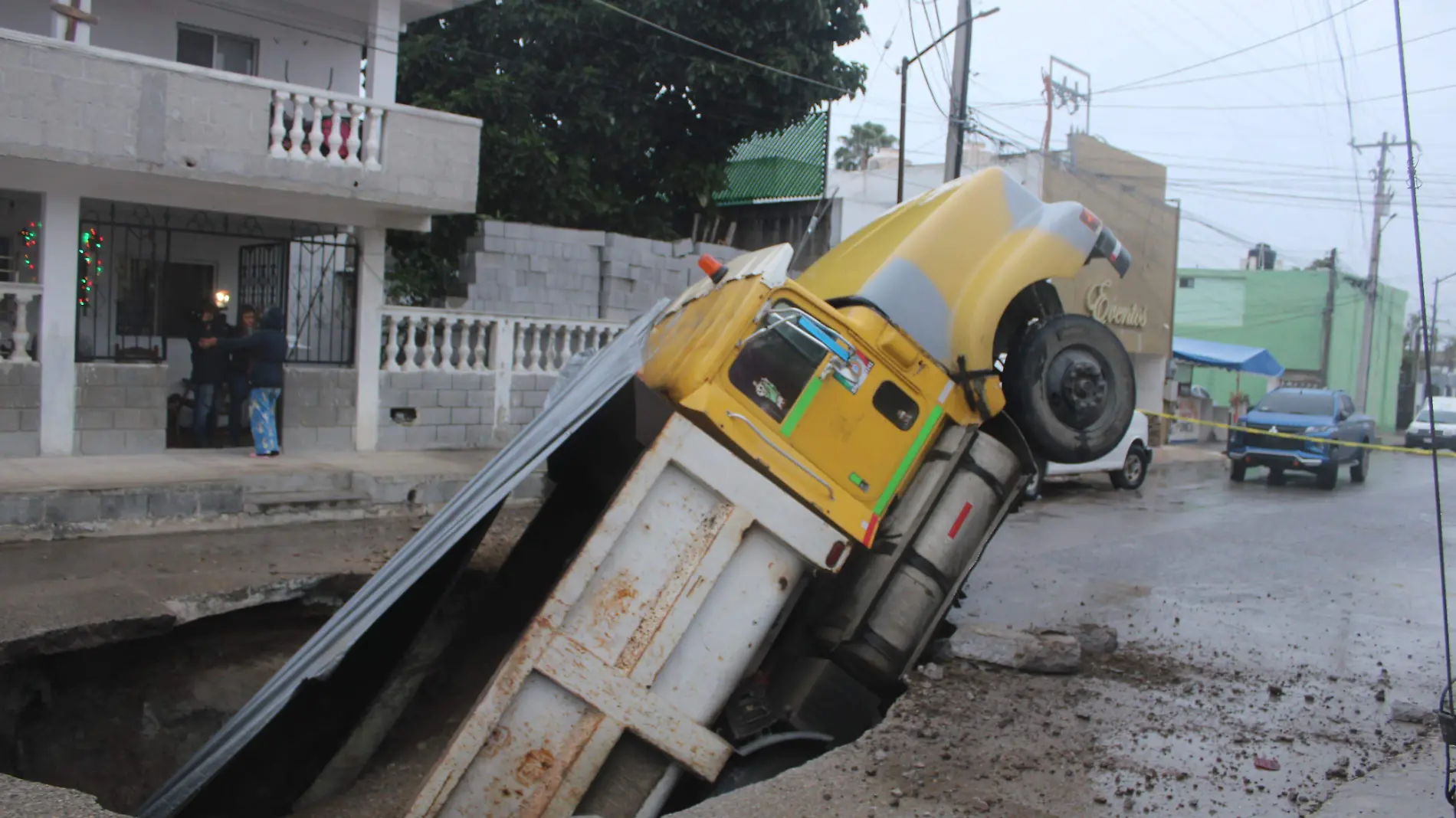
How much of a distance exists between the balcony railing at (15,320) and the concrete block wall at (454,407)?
3.23m

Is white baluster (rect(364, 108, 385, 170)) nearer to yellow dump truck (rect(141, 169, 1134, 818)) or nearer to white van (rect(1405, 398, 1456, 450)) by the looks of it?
yellow dump truck (rect(141, 169, 1134, 818))

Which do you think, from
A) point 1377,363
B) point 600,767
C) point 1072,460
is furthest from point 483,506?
Result: point 1377,363

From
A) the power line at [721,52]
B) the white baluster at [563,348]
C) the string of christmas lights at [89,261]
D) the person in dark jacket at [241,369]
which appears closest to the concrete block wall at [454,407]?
the white baluster at [563,348]

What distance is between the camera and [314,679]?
15.4 feet

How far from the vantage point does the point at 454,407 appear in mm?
12227

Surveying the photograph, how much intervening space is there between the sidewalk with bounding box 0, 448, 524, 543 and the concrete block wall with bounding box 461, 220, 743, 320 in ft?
8.07

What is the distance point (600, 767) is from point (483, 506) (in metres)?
1.18

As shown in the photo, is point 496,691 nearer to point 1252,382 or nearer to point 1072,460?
point 1072,460

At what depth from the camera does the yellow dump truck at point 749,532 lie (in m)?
4.34

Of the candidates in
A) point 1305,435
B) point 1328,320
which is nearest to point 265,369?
point 1305,435

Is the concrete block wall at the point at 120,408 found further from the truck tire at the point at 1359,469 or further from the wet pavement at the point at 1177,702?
the truck tire at the point at 1359,469

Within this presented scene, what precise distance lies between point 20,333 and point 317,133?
3187 mm

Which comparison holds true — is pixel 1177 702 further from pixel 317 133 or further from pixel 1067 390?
pixel 317 133

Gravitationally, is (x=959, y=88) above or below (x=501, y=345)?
above
